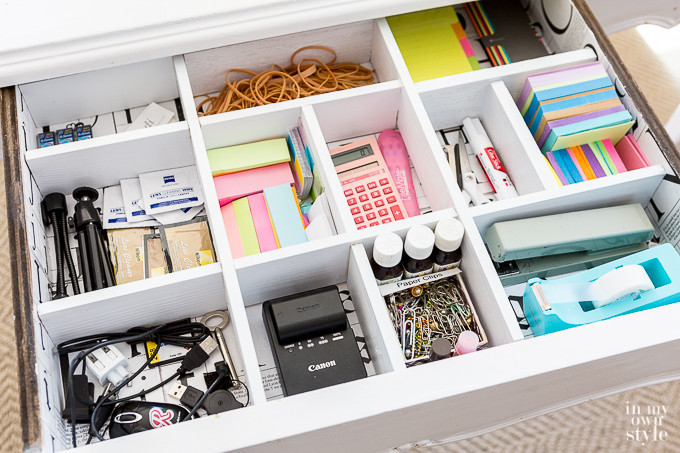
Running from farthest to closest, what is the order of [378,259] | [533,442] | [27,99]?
[533,442], [27,99], [378,259]

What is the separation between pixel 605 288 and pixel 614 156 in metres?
0.36

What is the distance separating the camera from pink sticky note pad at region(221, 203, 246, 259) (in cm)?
131

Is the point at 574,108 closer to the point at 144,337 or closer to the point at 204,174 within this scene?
the point at 204,174

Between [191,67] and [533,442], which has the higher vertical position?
[191,67]

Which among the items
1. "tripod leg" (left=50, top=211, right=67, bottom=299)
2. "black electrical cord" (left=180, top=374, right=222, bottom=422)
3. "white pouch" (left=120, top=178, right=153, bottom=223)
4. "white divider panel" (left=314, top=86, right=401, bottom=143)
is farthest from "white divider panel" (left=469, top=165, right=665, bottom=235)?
"tripod leg" (left=50, top=211, right=67, bottom=299)

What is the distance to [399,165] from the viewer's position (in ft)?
4.75

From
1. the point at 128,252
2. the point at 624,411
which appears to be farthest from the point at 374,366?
the point at 624,411

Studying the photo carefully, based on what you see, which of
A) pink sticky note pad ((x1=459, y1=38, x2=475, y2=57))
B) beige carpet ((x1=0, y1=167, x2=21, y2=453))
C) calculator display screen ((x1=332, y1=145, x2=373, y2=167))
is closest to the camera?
calculator display screen ((x1=332, y1=145, x2=373, y2=167))

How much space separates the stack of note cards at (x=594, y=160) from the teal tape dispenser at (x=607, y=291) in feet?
0.70

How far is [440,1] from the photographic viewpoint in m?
1.44

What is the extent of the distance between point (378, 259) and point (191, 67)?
2.01ft

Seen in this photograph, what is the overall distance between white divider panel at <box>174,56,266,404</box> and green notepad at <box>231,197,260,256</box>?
90 millimetres

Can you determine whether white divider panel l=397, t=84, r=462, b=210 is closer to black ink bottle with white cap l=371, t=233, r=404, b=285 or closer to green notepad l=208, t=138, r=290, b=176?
black ink bottle with white cap l=371, t=233, r=404, b=285

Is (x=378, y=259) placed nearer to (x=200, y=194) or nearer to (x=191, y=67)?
(x=200, y=194)
